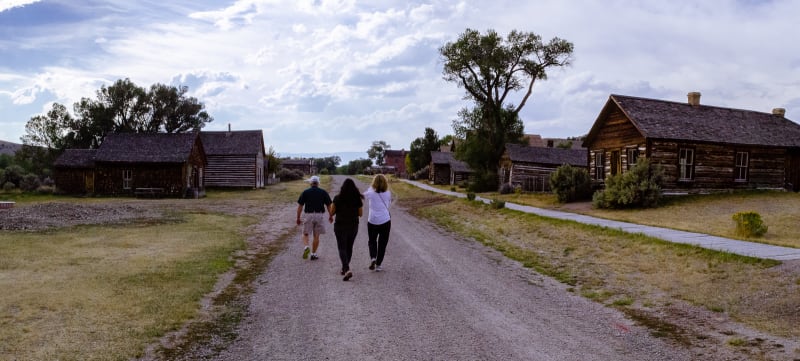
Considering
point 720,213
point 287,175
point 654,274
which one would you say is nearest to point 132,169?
point 720,213

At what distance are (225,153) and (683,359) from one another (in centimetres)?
4685

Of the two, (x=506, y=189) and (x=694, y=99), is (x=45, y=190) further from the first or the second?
(x=694, y=99)

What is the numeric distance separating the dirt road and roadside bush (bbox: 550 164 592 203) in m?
18.1

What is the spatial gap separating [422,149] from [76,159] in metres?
51.5

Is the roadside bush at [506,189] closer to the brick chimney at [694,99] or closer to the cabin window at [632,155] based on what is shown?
the cabin window at [632,155]

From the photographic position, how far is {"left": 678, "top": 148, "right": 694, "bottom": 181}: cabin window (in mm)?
26547

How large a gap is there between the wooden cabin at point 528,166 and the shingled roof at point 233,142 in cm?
2278

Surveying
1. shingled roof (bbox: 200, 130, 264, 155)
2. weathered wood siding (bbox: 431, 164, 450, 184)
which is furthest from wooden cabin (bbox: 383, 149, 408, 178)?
shingled roof (bbox: 200, 130, 264, 155)

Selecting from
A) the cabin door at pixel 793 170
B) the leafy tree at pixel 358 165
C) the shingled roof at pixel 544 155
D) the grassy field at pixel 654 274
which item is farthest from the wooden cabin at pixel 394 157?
the grassy field at pixel 654 274

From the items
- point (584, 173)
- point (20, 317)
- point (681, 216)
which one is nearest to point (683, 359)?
point (20, 317)

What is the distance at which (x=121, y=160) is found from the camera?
3762cm

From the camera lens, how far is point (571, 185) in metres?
28.6

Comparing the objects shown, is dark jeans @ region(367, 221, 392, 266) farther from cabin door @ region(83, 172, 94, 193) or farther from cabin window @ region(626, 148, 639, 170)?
cabin door @ region(83, 172, 94, 193)

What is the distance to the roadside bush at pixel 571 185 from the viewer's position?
28.5 metres
